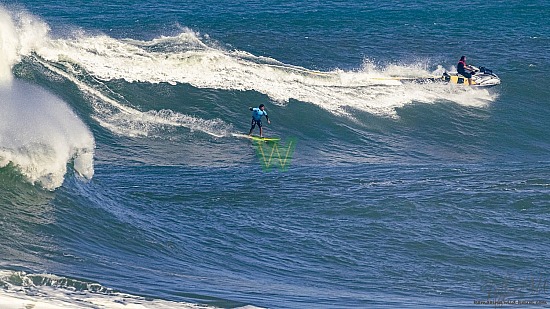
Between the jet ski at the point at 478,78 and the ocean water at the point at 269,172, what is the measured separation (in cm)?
31

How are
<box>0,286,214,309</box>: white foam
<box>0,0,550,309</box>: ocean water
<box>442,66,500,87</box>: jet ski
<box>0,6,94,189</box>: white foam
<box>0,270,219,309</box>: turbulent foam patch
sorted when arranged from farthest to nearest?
<box>442,66,500,87</box>: jet ski
<box>0,6,94,189</box>: white foam
<box>0,0,550,309</box>: ocean water
<box>0,270,219,309</box>: turbulent foam patch
<box>0,286,214,309</box>: white foam

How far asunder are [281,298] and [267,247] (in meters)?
3.58

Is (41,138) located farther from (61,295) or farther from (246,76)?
(246,76)

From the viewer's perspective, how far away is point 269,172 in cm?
2273

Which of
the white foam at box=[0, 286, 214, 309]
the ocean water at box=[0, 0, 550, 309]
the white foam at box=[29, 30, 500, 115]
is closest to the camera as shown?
the white foam at box=[0, 286, 214, 309]

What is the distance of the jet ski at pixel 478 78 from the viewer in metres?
32.7

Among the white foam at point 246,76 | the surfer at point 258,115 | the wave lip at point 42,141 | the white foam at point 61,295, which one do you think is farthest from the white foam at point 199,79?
the white foam at point 61,295

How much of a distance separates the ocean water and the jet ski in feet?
1.01

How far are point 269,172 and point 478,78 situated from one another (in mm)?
13026

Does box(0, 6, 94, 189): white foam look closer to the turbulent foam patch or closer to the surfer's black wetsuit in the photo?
the turbulent foam patch

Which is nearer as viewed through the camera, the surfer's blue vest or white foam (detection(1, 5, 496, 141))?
the surfer's blue vest

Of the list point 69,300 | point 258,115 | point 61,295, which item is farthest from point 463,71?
point 69,300

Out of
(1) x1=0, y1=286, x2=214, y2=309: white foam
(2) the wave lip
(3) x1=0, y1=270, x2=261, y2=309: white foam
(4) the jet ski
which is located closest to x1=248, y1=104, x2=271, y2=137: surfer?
(2) the wave lip

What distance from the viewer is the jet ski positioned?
3272 cm
